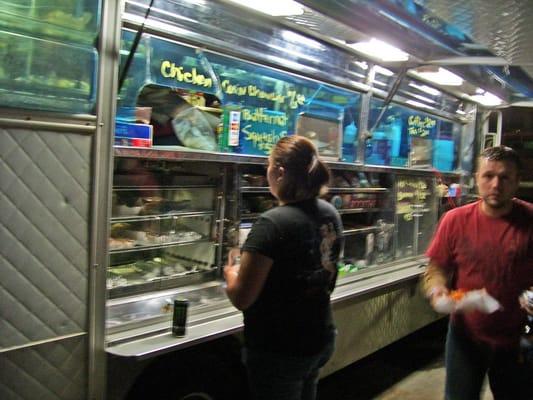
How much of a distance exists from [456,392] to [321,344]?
952 millimetres

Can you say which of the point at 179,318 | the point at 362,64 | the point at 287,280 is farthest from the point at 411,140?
the point at 287,280

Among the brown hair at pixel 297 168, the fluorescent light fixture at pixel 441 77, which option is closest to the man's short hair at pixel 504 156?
the brown hair at pixel 297 168

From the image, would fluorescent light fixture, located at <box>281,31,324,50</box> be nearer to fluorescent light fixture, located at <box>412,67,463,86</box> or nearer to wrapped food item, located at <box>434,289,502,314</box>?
fluorescent light fixture, located at <box>412,67,463,86</box>

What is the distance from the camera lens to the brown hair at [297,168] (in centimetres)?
204

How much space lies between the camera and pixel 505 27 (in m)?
2.96

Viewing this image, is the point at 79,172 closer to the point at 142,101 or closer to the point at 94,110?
the point at 94,110

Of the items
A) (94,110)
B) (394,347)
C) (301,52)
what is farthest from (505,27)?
(394,347)

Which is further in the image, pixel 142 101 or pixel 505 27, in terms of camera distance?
pixel 142 101

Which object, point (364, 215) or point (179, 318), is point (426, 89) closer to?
point (364, 215)

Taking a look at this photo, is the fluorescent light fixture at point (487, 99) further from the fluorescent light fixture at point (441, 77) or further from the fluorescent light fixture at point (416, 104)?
the fluorescent light fixture at point (416, 104)

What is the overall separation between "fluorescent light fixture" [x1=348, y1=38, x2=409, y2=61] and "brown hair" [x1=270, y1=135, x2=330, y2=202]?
186 centimetres

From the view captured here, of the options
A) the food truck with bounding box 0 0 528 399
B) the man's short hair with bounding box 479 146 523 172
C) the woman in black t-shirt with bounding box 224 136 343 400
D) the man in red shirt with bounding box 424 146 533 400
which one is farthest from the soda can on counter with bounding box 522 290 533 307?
the food truck with bounding box 0 0 528 399

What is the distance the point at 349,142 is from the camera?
4.37m

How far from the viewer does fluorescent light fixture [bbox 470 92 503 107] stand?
5.89m
